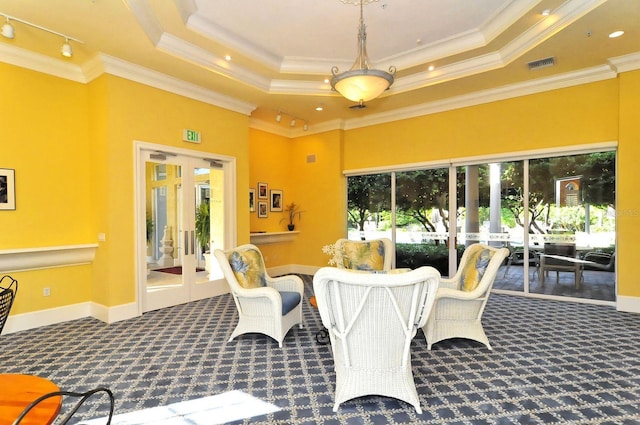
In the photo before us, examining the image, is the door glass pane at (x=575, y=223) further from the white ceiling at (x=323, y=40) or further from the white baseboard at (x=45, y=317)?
the white baseboard at (x=45, y=317)

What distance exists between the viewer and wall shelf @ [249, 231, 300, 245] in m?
7.27

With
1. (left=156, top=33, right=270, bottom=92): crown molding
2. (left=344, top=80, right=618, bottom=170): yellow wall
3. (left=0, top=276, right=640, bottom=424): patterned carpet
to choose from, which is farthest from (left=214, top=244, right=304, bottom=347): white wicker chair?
(left=344, top=80, right=618, bottom=170): yellow wall

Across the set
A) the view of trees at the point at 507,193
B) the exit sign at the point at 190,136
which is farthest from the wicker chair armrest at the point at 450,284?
the exit sign at the point at 190,136

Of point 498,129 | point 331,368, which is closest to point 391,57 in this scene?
point 498,129

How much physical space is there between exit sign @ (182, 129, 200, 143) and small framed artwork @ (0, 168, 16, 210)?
219cm

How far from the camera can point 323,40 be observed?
4.83 m

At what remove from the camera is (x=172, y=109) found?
5.38m

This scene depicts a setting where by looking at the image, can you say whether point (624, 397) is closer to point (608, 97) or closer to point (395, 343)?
point (395, 343)

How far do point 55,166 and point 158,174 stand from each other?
4.18 feet

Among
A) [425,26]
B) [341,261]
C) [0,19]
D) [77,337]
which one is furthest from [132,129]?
[425,26]

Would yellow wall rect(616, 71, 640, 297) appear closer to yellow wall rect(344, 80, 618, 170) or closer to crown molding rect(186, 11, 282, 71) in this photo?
yellow wall rect(344, 80, 618, 170)

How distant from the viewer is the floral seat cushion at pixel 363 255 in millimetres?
5004

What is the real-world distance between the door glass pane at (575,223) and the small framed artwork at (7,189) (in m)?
7.63

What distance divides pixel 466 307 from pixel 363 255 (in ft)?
5.79
